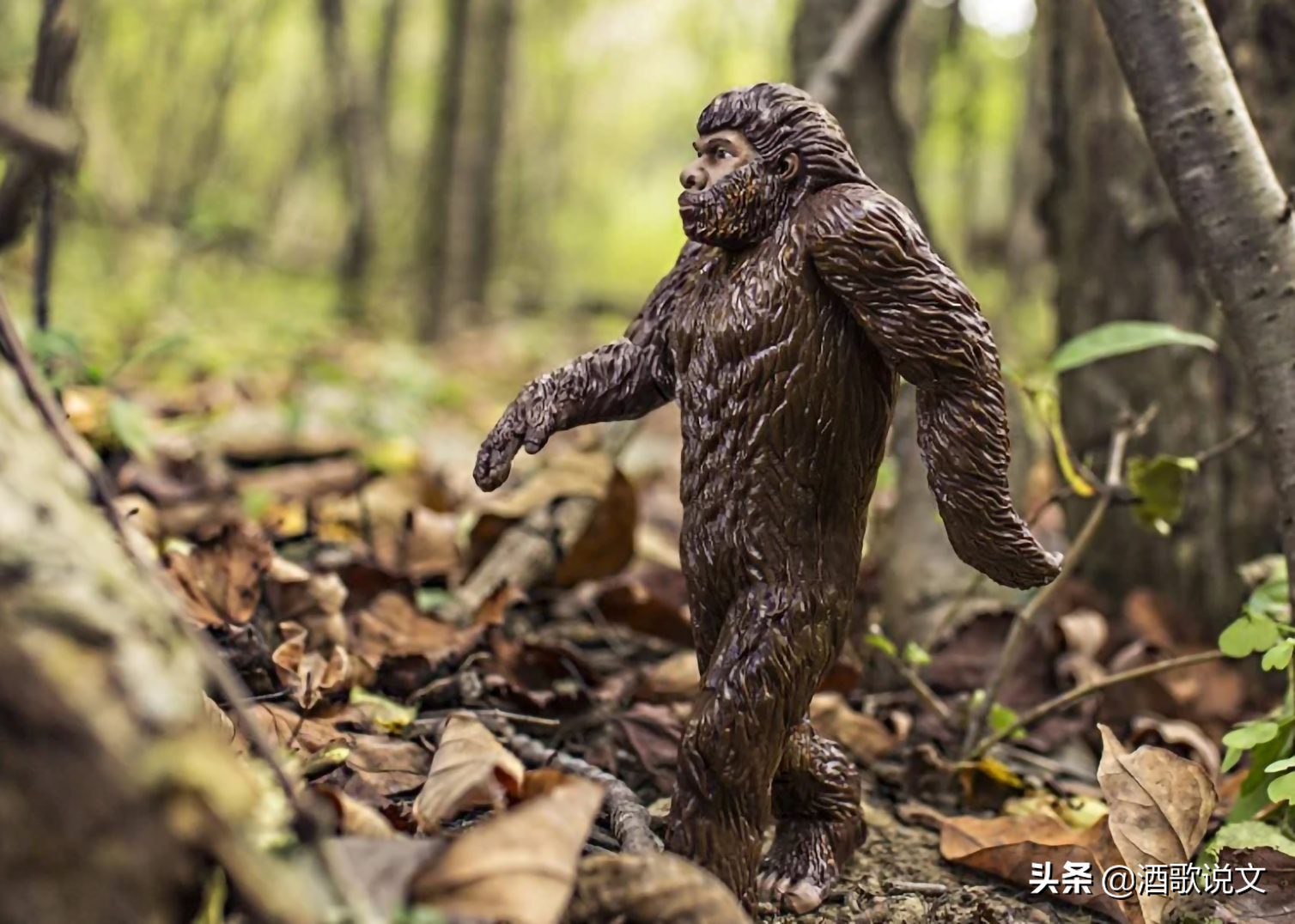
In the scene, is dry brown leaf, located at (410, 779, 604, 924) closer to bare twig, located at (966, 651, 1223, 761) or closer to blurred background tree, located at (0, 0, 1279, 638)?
bare twig, located at (966, 651, 1223, 761)

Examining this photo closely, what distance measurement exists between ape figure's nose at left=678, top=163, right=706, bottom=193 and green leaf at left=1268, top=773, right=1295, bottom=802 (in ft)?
4.07

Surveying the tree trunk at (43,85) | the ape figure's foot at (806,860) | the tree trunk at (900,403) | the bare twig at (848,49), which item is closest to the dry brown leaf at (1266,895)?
the ape figure's foot at (806,860)

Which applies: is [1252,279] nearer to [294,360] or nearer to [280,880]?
[280,880]

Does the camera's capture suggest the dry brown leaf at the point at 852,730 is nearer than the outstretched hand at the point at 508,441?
No

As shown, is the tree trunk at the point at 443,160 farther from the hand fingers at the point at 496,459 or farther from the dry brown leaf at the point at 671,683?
the hand fingers at the point at 496,459

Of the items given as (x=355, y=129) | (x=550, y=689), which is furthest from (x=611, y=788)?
(x=355, y=129)

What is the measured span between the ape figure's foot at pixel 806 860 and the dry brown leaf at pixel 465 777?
1.61ft

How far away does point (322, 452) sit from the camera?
420 centimetres

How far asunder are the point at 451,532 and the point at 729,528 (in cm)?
163

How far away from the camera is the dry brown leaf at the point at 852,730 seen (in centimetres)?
249

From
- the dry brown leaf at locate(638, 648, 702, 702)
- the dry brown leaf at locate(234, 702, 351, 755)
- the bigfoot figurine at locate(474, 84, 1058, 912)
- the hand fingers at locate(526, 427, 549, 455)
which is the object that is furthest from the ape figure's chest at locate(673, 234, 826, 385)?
the dry brown leaf at locate(638, 648, 702, 702)

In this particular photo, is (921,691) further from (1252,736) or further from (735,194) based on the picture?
(735,194)

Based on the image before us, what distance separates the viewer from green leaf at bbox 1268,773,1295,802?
1.82m

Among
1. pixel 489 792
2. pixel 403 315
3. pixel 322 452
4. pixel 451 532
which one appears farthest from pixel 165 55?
pixel 489 792
